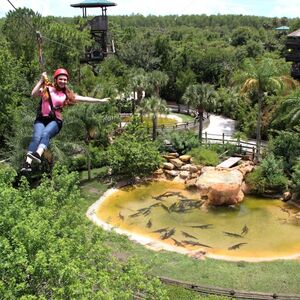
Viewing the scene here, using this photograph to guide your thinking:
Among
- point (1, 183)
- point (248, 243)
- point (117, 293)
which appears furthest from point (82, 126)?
point (117, 293)

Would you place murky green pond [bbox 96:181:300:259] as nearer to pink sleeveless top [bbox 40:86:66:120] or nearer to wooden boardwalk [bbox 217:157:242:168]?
wooden boardwalk [bbox 217:157:242:168]

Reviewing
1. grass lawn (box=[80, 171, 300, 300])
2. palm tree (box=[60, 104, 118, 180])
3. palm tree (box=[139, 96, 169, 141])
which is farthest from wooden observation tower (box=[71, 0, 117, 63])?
grass lawn (box=[80, 171, 300, 300])

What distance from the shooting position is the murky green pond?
20.8m

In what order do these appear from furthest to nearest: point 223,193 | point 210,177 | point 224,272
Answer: point 210,177, point 223,193, point 224,272

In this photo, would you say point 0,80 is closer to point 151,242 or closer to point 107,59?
point 151,242

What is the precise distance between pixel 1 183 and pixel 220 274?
9.23 m

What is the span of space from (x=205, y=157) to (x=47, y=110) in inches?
814

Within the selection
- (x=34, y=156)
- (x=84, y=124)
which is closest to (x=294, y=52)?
(x=84, y=124)

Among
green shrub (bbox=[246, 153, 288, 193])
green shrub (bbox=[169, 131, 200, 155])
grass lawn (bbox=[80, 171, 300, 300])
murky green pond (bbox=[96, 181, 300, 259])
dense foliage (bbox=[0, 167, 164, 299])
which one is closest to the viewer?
dense foliage (bbox=[0, 167, 164, 299])

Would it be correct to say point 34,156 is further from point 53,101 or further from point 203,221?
Answer: point 203,221

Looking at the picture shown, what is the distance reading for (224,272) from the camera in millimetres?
18000

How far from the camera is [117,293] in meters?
10.5

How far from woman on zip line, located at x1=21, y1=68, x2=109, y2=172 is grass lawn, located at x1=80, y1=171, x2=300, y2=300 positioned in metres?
7.03

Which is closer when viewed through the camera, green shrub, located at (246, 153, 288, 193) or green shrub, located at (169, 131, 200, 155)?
green shrub, located at (246, 153, 288, 193)
